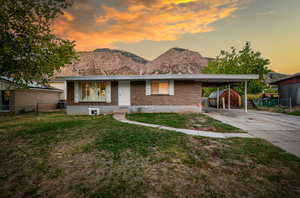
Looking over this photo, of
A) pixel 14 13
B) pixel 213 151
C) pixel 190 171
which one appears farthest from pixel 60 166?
pixel 14 13

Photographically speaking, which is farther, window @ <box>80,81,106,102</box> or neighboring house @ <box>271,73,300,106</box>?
neighboring house @ <box>271,73,300,106</box>

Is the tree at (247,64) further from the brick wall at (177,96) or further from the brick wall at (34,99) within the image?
the brick wall at (34,99)

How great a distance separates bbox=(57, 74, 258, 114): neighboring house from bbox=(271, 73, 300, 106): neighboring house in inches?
415

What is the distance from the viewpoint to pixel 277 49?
15328 millimetres

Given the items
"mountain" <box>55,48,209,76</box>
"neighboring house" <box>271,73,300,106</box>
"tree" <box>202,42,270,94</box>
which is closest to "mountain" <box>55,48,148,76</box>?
"mountain" <box>55,48,209,76</box>

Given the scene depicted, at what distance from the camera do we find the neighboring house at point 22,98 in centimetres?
1198

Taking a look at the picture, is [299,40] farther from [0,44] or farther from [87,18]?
[0,44]

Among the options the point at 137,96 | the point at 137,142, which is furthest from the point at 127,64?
the point at 137,142

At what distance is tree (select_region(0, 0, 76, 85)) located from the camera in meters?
5.53

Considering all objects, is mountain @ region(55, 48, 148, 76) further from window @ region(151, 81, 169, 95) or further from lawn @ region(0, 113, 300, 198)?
lawn @ region(0, 113, 300, 198)

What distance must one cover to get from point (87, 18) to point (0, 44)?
962cm

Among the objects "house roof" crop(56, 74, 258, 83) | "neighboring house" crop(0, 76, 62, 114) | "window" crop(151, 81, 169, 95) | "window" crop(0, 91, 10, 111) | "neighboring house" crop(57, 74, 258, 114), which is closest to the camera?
"house roof" crop(56, 74, 258, 83)

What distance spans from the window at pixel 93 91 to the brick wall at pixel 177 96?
8.86 ft

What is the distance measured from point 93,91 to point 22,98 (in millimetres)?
8950
